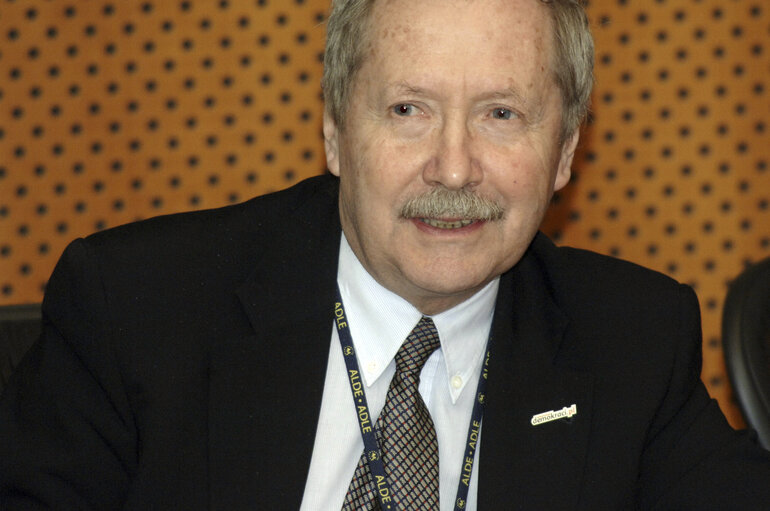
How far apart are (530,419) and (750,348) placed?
563 millimetres

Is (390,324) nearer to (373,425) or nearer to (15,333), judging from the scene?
(373,425)

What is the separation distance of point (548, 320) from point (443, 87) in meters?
0.61

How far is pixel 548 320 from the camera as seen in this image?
206cm

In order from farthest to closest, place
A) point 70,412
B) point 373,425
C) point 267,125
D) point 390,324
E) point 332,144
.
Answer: point 267,125
point 332,144
point 390,324
point 373,425
point 70,412

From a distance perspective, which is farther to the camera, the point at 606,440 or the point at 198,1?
the point at 198,1

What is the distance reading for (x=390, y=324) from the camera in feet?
6.19

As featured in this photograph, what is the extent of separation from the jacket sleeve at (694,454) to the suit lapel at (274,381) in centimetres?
74

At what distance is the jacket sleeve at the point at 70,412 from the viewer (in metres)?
1.62

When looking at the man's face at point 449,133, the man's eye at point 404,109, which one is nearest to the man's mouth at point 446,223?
the man's face at point 449,133

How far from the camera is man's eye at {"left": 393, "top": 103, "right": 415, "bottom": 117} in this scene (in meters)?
1.79

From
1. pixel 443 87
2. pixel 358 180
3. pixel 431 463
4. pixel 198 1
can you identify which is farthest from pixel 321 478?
pixel 198 1

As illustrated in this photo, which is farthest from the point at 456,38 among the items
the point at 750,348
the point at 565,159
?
the point at 750,348

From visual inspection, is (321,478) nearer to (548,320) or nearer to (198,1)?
(548,320)

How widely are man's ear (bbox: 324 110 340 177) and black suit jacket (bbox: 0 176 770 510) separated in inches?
3.8
